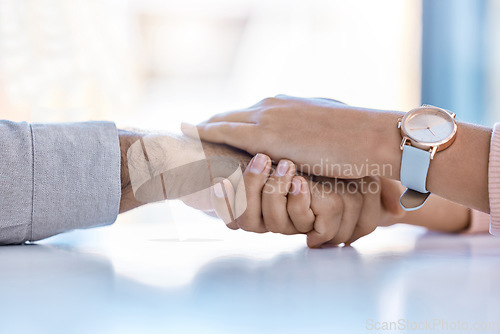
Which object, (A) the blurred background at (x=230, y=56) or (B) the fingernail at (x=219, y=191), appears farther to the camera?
(A) the blurred background at (x=230, y=56)

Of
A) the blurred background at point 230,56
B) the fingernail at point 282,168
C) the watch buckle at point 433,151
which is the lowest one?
the fingernail at point 282,168

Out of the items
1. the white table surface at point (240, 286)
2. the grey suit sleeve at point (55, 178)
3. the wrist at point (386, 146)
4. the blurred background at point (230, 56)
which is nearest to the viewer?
the white table surface at point (240, 286)

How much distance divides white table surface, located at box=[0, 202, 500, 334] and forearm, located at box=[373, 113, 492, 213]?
0.08m

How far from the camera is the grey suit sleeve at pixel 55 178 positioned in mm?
578

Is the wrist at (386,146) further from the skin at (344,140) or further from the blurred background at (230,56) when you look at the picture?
the blurred background at (230,56)

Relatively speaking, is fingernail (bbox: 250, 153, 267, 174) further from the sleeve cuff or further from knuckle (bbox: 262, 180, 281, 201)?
the sleeve cuff

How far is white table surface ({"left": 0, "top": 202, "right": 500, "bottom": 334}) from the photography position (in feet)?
1.11

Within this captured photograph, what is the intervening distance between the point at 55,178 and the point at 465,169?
524 millimetres

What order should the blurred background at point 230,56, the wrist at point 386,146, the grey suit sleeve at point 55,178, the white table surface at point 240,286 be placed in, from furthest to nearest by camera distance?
the blurred background at point 230,56 < the wrist at point 386,146 < the grey suit sleeve at point 55,178 < the white table surface at point 240,286

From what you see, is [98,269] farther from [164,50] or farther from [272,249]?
[164,50]

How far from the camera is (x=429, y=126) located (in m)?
0.66

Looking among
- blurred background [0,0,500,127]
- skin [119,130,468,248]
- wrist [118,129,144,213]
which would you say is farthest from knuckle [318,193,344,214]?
blurred background [0,0,500,127]

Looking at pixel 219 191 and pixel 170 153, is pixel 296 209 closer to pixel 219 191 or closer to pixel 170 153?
pixel 219 191

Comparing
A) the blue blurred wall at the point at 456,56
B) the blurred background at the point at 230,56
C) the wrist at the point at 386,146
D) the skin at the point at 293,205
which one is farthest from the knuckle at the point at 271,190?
the blue blurred wall at the point at 456,56
